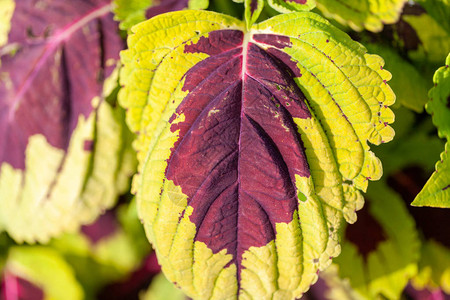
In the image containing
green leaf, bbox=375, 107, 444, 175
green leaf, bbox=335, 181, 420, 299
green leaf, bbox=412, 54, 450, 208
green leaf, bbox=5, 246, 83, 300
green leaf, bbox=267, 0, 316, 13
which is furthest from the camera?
green leaf, bbox=5, 246, 83, 300

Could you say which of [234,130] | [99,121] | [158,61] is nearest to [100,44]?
[99,121]

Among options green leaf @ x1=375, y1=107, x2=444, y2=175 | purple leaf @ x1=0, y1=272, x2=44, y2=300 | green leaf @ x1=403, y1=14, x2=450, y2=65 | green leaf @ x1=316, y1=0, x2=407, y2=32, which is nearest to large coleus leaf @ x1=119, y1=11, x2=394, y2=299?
green leaf @ x1=316, y1=0, x2=407, y2=32

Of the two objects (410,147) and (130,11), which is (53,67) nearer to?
(130,11)

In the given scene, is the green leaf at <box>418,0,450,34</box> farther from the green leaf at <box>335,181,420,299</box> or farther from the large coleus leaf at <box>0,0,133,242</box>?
the large coleus leaf at <box>0,0,133,242</box>

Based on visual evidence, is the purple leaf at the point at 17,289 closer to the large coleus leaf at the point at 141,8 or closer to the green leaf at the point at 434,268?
the large coleus leaf at the point at 141,8

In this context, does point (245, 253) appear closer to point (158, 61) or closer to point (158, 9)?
point (158, 61)

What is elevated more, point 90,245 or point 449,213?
point 90,245
